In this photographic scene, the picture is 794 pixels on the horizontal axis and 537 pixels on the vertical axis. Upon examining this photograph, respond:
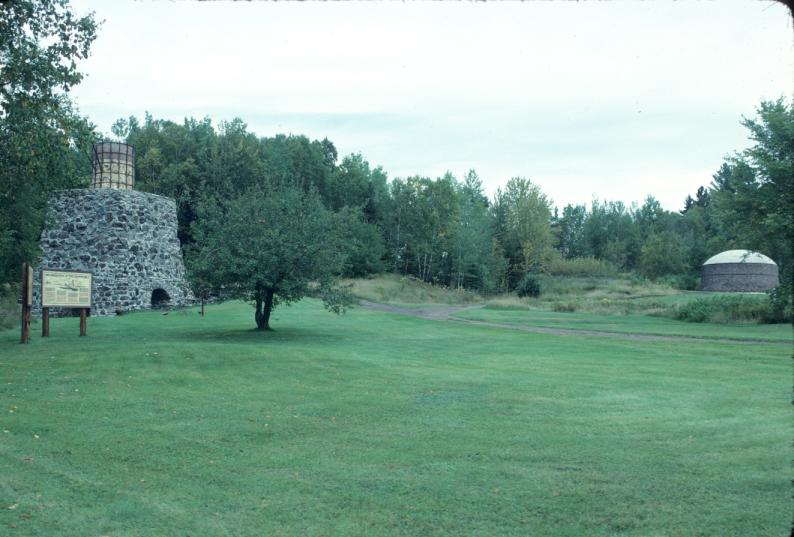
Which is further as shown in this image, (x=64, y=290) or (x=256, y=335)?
(x=256, y=335)

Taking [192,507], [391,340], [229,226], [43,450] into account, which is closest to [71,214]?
[229,226]

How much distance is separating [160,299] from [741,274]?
145 ft

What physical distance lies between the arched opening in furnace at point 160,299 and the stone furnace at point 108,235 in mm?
1025

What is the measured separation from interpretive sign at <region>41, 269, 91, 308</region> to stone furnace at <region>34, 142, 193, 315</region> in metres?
16.3

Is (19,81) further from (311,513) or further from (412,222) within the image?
(412,222)

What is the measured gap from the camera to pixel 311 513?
5.70m

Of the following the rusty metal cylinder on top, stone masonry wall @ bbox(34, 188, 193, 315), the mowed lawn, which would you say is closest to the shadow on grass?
the mowed lawn

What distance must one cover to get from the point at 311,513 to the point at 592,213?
93.6 m

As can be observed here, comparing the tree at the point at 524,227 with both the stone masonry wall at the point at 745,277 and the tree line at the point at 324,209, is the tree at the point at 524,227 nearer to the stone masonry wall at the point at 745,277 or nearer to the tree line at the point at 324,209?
the tree line at the point at 324,209

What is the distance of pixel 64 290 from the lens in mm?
21172

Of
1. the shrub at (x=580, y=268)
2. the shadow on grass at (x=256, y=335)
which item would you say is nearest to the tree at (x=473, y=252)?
the shrub at (x=580, y=268)

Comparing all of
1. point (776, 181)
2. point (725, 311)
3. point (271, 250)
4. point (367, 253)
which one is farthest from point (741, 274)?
point (776, 181)

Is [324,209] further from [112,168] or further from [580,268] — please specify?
[580,268]

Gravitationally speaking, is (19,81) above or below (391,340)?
above
